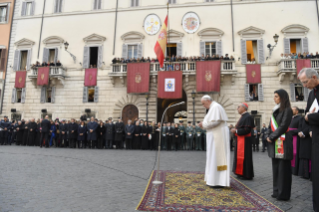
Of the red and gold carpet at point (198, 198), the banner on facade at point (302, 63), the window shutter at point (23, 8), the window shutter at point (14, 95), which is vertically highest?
the window shutter at point (23, 8)

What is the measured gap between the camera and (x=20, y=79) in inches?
875

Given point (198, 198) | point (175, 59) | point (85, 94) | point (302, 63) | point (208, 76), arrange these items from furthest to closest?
point (85, 94)
point (175, 59)
point (208, 76)
point (302, 63)
point (198, 198)

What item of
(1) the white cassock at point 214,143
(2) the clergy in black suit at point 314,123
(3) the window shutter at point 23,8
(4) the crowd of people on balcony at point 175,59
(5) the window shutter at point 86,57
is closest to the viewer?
(2) the clergy in black suit at point 314,123

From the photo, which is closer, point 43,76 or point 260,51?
point 260,51

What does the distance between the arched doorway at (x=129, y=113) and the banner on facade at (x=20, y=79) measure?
11.4 meters

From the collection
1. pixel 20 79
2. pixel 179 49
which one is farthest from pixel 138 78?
pixel 20 79

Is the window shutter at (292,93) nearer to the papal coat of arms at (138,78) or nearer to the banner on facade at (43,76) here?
the papal coat of arms at (138,78)

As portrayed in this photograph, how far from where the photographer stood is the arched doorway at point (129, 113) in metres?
20.2

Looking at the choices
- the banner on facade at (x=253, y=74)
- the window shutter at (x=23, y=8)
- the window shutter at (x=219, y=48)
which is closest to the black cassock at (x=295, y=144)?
the banner on facade at (x=253, y=74)

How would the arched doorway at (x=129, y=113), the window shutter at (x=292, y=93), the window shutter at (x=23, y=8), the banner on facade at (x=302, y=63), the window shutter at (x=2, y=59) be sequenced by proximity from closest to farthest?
the banner on facade at (x=302, y=63) → the window shutter at (x=292, y=93) → the arched doorway at (x=129, y=113) → the window shutter at (x=2, y=59) → the window shutter at (x=23, y=8)

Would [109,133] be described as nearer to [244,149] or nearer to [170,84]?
[170,84]

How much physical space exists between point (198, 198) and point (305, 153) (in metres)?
4.35

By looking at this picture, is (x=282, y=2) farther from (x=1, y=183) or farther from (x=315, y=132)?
(x=1, y=183)

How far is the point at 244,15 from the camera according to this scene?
19953 mm
